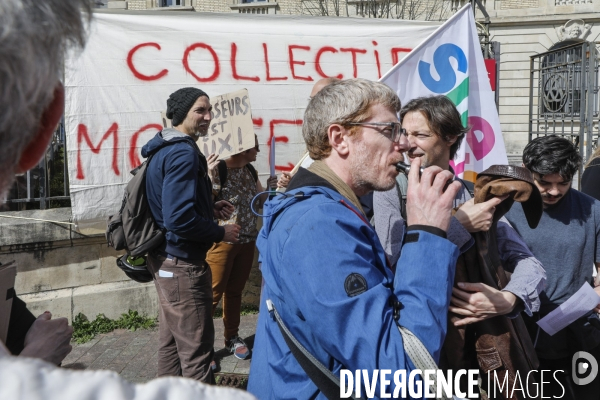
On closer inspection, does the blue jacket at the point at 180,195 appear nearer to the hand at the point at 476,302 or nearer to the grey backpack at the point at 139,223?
the grey backpack at the point at 139,223

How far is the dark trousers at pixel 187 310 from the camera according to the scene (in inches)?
133

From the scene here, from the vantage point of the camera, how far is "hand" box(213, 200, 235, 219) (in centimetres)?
429

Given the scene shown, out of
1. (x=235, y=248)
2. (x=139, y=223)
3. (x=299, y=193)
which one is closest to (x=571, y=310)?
(x=299, y=193)

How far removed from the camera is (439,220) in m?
1.60

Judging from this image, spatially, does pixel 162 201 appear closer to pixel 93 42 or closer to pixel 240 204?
pixel 240 204

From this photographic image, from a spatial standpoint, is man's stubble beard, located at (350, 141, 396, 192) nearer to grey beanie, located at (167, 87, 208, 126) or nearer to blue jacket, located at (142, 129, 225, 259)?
blue jacket, located at (142, 129, 225, 259)

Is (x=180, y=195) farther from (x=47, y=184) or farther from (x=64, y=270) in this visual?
(x=47, y=184)

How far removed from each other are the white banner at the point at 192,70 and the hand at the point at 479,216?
11.5ft

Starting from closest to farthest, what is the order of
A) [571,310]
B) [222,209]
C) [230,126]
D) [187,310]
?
1. [571,310]
2. [187,310]
3. [222,209]
4. [230,126]

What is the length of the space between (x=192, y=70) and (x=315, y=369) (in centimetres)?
411

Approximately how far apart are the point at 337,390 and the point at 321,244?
1.30 ft

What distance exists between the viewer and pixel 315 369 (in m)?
1.53

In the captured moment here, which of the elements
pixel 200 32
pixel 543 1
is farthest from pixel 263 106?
pixel 543 1

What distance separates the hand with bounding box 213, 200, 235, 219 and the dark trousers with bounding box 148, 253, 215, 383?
0.86 meters
